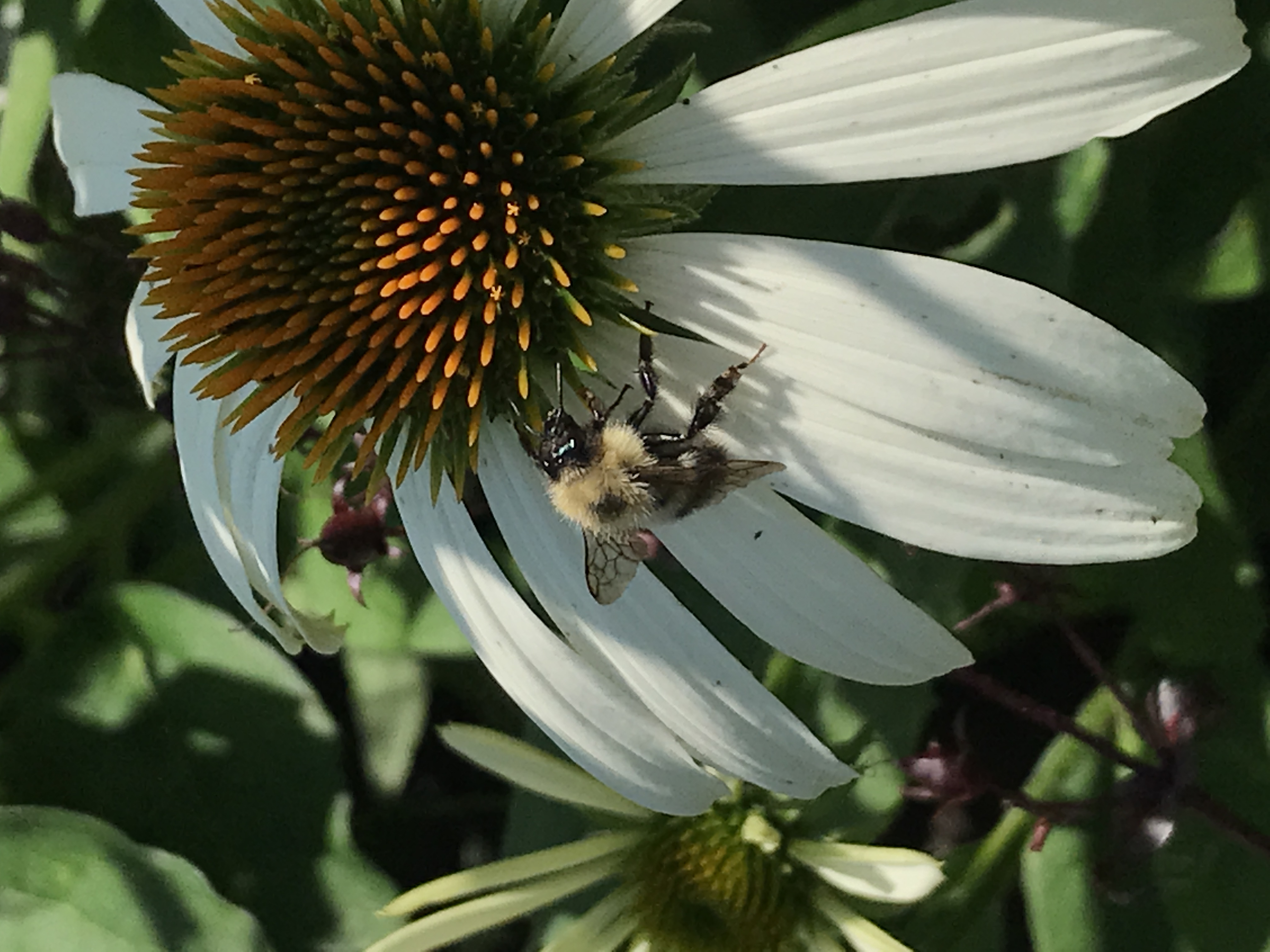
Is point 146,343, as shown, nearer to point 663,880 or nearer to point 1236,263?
point 663,880

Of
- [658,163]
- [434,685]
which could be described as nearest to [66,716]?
[434,685]

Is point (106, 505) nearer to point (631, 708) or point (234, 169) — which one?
point (234, 169)

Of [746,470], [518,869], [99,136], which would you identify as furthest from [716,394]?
[99,136]

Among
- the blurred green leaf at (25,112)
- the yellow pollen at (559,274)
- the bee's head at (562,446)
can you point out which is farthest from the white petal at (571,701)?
the blurred green leaf at (25,112)

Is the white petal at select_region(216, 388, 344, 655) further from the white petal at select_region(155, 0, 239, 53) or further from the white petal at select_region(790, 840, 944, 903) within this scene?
the white petal at select_region(790, 840, 944, 903)

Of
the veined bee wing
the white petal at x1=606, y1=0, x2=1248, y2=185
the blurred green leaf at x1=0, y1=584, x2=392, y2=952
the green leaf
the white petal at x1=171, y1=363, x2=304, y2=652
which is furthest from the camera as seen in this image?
the blurred green leaf at x1=0, y1=584, x2=392, y2=952

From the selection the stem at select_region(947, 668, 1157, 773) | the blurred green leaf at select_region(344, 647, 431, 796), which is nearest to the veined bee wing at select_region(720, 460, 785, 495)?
the stem at select_region(947, 668, 1157, 773)
